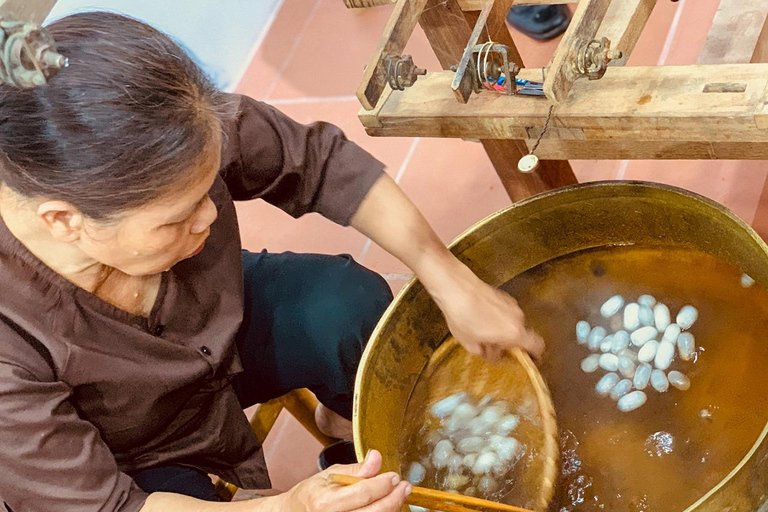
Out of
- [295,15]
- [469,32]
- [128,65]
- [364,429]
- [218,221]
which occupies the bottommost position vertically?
[295,15]

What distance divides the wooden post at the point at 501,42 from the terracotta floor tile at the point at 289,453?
0.70 metres

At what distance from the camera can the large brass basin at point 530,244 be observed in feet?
3.48

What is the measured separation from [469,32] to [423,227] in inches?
13.3

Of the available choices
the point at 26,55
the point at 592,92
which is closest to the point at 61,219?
the point at 26,55

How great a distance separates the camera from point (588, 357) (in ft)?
3.89

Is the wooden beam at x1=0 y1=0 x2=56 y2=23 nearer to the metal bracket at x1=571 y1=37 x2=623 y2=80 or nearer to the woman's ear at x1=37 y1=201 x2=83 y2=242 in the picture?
the woman's ear at x1=37 y1=201 x2=83 y2=242

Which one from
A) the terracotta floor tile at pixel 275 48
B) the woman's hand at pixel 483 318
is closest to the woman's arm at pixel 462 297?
the woman's hand at pixel 483 318

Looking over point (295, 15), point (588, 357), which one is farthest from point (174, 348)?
point (295, 15)

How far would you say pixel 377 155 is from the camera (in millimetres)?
2211

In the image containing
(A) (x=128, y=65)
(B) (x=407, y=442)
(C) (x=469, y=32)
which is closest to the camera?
(A) (x=128, y=65)

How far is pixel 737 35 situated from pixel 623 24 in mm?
220

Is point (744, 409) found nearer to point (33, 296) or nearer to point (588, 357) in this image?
point (588, 357)

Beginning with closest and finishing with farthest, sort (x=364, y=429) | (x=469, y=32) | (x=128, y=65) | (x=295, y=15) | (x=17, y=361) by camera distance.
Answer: (x=128, y=65), (x=17, y=361), (x=364, y=429), (x=469, y=32), (x=295, y=15)

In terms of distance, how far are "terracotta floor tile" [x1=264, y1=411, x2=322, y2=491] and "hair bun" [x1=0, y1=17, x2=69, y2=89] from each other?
3.85 ft
